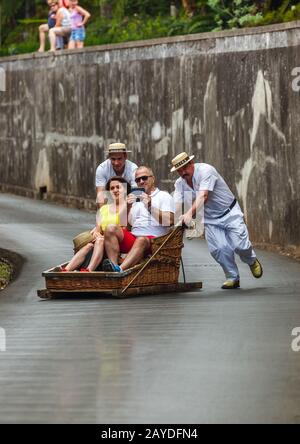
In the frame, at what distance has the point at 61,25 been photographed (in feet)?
110

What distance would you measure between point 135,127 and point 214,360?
16907 mm

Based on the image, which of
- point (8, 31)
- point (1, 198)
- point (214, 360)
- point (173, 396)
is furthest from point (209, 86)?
point (8, 31)

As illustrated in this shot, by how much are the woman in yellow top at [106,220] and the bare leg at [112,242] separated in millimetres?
73

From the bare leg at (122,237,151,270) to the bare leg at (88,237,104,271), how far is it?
30cm

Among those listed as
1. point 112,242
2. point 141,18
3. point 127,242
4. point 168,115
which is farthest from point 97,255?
point 141,18

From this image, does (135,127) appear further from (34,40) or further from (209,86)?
(34,40)

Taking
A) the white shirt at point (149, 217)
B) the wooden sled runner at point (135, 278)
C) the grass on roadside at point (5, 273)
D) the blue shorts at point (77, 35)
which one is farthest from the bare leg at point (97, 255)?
the blue shorts at point (77, 35)

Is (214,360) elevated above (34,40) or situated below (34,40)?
below

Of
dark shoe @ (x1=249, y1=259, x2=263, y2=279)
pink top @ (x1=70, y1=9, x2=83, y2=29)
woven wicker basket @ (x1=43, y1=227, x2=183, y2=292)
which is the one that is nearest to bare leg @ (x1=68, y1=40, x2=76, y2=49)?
pink top @ (x1=70, y1=9, x2=83, y2=29)

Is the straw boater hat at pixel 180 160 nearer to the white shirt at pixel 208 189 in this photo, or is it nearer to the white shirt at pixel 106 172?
the white shirt at pixel 208 189

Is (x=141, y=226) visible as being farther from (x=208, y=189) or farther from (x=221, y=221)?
(x=221, y=221)

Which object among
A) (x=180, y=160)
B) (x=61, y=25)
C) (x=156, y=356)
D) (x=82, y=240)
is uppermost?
(x=61, y=25)

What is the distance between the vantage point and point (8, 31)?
152ft

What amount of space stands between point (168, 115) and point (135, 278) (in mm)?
10344
